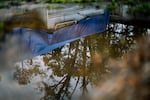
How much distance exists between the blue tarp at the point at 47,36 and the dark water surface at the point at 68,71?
0.35 meters

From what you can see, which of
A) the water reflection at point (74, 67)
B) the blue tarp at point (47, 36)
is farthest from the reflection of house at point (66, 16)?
the water reflection at point (74, 67)

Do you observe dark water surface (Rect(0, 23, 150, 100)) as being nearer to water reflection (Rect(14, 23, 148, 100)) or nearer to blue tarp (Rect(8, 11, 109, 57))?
water reflection (Rect(14, 23, 148, 100))

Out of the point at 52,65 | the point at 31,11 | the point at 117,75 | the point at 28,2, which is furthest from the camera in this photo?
the point at 28,2

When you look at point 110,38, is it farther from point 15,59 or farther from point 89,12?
point 15,59

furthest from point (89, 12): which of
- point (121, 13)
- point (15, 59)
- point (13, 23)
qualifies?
point (15, 59)

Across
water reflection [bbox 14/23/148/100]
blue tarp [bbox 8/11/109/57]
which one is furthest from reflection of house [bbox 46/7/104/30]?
water reflection [bbox 14/23/148/100]

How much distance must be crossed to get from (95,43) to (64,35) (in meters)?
1.57

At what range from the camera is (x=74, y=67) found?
A: 23.6 feet

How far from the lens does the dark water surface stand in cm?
591

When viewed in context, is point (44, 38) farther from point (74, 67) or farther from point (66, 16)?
point (66, 16)

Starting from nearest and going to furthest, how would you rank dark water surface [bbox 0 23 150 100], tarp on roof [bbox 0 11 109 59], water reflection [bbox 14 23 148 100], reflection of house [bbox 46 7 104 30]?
1. dark water surface [bbox 0 23 150 100]
2. water reflection [bbox 14 23 148 100]
3. tarp on roof [bbox 0 11 109 59]
4. reflection of house [bbox 46 7 104 30]

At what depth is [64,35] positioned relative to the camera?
304 inches

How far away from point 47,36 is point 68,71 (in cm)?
113

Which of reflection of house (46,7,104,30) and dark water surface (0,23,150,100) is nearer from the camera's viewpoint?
dark water surface (0,23,150,100)
